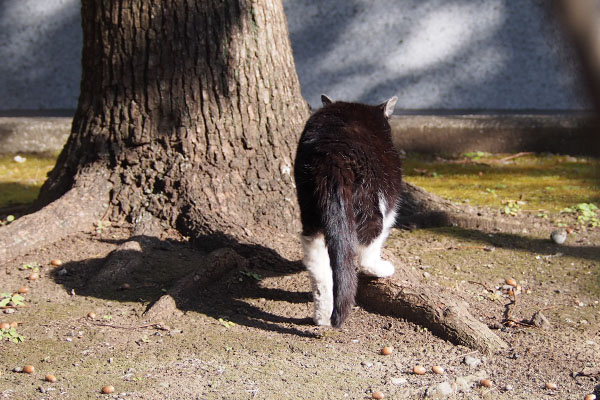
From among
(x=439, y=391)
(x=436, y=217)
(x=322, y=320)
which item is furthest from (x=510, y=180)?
(x=439, y=391)

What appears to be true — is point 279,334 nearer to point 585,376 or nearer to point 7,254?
point 585,376

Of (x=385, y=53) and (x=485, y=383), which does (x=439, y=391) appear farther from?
(x=385, y=53)

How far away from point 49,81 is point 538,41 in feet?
21.6

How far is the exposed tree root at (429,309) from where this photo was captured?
3.48 metres

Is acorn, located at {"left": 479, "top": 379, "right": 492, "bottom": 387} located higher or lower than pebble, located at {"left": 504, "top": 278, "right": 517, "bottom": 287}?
lower

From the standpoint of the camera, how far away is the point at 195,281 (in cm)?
403

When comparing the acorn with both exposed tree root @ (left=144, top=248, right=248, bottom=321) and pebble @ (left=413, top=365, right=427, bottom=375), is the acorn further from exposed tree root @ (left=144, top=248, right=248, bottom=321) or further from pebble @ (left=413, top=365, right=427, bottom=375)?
exposed tree root @ (left=144, top=248, right=248, bottom=321)

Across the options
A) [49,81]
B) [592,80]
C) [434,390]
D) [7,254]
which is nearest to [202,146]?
[7,254]

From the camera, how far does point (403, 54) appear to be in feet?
29.8

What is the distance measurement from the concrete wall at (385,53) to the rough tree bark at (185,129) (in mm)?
4408

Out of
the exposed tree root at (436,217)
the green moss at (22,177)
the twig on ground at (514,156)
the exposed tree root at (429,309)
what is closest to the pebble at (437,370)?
the exposed tree root at (429,309)

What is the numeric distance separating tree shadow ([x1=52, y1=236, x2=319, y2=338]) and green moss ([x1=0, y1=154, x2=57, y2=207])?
2.30 metres

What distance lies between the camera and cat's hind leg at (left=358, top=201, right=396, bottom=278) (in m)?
3.75

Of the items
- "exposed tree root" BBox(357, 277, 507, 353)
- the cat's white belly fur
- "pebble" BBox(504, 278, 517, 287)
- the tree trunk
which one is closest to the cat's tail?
the cat's white belly fur
